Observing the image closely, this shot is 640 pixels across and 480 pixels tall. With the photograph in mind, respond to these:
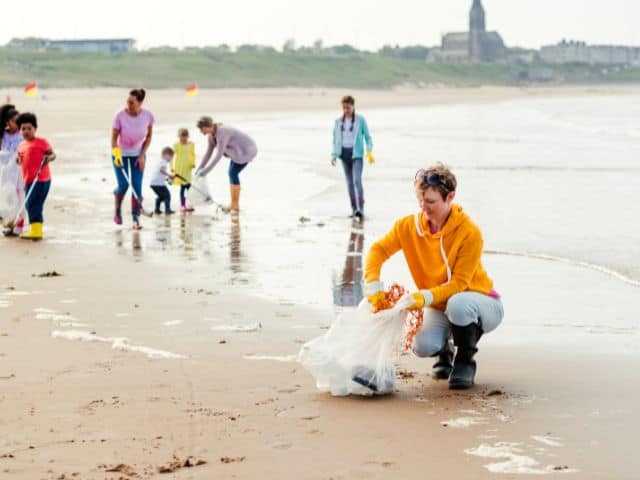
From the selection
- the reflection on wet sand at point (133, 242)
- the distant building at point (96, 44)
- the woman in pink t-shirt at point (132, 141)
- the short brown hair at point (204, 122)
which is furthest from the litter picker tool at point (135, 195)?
the distant building at point (96, 44)

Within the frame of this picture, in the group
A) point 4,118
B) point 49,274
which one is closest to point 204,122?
point 4,118

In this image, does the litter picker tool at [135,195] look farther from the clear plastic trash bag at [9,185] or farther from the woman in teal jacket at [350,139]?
the woman in teal jacket at [350,139]

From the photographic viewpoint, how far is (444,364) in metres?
5.94

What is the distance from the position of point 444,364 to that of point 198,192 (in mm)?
8763

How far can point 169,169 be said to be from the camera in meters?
14.5

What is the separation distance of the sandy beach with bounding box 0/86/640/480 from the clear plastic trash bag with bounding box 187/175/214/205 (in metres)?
2.25

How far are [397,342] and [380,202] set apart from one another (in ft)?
31.5

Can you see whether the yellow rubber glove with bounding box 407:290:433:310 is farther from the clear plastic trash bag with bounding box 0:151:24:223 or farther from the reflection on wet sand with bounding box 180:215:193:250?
the clear plastic trash bag with bounding box 0:151:24:223

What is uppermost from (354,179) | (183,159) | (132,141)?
(132,141)

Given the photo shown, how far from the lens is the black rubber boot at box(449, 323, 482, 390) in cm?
564

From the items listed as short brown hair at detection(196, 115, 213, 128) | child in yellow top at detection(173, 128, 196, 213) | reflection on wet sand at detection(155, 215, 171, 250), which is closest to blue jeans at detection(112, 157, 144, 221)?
reflection on wet sand at detection(155, 215, 171, 250)

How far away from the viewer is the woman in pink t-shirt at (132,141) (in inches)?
490

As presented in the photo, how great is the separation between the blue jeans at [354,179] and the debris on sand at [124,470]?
919cm

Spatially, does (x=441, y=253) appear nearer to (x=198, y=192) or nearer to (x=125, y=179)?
(x=125, y=179)
